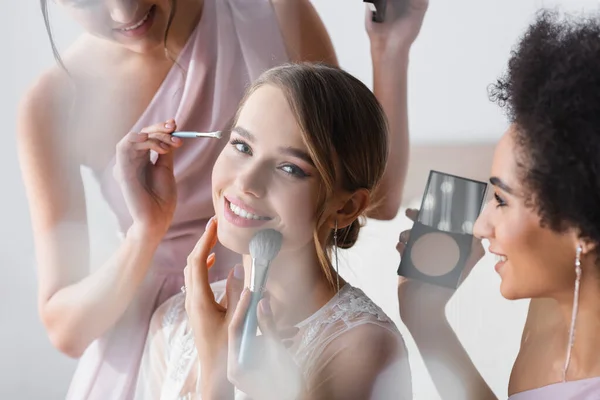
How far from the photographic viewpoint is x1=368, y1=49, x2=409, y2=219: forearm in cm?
66

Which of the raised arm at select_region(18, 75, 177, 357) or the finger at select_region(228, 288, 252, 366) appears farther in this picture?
the raised arm at select_region(18, 75, 177, 357)

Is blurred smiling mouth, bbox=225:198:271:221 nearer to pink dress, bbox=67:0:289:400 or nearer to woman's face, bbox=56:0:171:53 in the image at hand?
pink dress, bbox=67:0:289:400

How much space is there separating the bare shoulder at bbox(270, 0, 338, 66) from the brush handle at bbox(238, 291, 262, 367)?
0.23 m

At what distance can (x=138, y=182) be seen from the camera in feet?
2.33

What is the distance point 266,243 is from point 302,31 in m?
0.21

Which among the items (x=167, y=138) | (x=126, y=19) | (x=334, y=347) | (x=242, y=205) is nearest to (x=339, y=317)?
(x=334, y=347)

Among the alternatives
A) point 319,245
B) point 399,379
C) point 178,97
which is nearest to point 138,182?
point 178,97

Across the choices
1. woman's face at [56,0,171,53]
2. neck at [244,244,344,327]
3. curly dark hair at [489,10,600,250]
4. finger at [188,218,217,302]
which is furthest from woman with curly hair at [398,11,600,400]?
woman's face at [56,0,171,53]

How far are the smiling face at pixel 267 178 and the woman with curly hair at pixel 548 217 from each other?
150 millimetres

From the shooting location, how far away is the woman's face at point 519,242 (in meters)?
0.59

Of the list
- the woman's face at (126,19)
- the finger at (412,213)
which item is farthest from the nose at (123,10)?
the finger at (412,213)

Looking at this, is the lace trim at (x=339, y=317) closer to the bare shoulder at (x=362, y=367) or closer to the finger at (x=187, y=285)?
the bare shoulder at (x=362, y=367)

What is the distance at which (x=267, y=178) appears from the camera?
0.62 m

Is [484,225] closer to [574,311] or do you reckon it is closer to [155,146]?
[574,311]
